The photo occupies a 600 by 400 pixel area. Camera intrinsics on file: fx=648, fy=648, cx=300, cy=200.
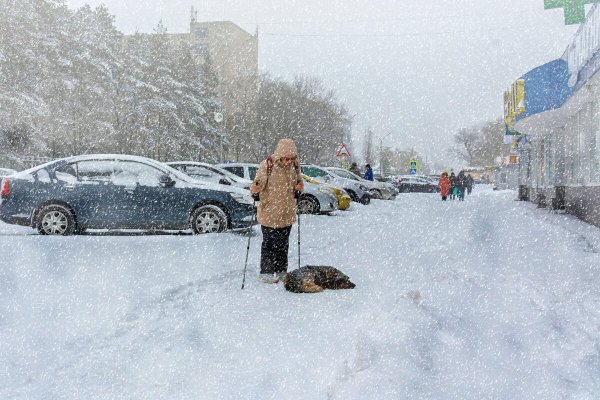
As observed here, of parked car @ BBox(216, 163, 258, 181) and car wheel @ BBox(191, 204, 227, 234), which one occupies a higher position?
parked car @ BBox(216, 163, 258, 181)

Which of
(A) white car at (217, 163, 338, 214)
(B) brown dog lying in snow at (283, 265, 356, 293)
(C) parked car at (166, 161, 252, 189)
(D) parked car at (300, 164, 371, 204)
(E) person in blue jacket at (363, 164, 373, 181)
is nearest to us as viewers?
(B) brown dog lying in snow at (283, 265, 356, 293)

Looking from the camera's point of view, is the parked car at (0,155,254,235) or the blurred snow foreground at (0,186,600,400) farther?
the parked car at (0,155,254,235)

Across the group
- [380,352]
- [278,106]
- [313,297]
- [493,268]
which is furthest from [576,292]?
[278,106]

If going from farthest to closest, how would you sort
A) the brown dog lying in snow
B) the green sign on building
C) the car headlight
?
the green sign on building < the car headlight < the brown dog lying in snow

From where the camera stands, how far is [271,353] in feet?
15.1

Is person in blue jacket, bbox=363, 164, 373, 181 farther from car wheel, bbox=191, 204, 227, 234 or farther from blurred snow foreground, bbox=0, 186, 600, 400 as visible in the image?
blurred snow foreground, bbox=0, 186, 600, 400

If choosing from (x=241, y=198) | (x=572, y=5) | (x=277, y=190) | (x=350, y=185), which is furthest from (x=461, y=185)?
(x=277, y=190)

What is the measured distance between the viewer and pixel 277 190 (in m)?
7.29

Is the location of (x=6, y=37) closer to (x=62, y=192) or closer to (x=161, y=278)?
(x=62, y=192)

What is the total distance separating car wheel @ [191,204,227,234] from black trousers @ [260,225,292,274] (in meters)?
4.29

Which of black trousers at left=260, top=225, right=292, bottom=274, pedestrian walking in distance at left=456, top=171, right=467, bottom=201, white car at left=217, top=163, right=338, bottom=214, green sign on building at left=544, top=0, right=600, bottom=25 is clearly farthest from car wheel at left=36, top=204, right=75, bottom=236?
pedestrian walking in distance at left=456, top=171, right=467, bottom=201

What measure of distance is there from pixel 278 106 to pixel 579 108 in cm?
3888

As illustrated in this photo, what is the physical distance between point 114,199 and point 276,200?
5007 millimetres

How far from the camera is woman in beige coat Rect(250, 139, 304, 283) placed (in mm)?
7281
